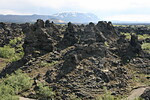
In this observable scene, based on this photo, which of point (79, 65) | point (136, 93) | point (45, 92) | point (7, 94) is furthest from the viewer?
point (79, 65)

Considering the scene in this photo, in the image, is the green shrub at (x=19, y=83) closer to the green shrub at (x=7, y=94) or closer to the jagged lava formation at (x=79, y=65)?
the jagged lava formation at (x=79, y=65)

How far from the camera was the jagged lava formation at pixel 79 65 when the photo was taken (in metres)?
64.0

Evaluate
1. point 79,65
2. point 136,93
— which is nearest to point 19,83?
point 79,65

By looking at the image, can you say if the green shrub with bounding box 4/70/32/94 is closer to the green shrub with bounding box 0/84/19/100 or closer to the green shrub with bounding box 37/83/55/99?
the green shrub with bounding box 0/84/19/100

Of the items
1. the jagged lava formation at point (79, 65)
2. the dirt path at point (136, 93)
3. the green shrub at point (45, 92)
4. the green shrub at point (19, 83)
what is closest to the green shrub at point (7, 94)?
the green shrub at point (19, 83)

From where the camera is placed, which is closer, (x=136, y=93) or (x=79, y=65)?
(x=136, y=93)

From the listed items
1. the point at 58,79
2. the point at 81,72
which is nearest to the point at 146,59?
the point at 81,72

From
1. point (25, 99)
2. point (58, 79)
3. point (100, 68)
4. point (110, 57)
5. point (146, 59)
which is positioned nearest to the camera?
point (25, 99)

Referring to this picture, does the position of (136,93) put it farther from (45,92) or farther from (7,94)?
(7,94)

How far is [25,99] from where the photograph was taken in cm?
5975

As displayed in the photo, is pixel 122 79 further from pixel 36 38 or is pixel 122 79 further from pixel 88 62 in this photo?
pixel 36 38

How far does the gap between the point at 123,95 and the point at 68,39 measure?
53.0 m

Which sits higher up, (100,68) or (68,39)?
(68,39)

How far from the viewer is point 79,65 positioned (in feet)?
235
